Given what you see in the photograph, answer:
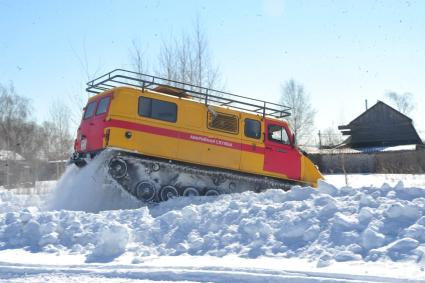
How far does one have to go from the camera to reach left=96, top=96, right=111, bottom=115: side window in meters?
9.88

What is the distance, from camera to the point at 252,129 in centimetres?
1131

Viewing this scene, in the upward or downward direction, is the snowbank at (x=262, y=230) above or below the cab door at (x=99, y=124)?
below

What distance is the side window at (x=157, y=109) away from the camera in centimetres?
990

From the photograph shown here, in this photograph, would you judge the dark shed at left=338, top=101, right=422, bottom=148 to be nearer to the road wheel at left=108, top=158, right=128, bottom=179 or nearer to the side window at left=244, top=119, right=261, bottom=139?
the side window at left=244, top=119, right=261, bottom=139

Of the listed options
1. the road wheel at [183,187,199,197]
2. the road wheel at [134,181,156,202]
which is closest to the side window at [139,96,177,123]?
the road wheel at [134,181,156,202]

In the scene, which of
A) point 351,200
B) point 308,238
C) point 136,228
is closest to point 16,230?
point 136,228

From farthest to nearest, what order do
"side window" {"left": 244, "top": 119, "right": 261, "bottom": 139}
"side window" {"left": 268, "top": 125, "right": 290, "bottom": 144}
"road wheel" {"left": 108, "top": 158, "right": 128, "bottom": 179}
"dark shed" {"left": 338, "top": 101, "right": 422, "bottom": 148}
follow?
"dark shed" {"left": 338, "top": 101, "right": 422, "bottom": 148} → "side window" {"left": 268, "top": 125, "right": 290, "bottom": 144} → "side window" {"left": 244, "top": 119, "right": 261, "bottom": 139} → "road wheel" {"left": 108, "top": 158, "right": 128, "bottom": 179}

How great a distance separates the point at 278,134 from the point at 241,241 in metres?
6.46

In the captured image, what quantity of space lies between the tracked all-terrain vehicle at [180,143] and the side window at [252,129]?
3 cm

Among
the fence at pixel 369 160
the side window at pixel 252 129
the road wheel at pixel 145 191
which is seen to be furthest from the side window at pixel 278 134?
the fence at pixel 369 160

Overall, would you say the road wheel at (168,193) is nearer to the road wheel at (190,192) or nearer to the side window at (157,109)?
the road wheel at (190,192)

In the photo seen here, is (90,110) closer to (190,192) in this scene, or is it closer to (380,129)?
(190,192)

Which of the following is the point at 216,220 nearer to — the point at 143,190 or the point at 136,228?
the point at 136,228

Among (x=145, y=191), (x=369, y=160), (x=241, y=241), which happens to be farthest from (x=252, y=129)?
(x=369, y=160)
